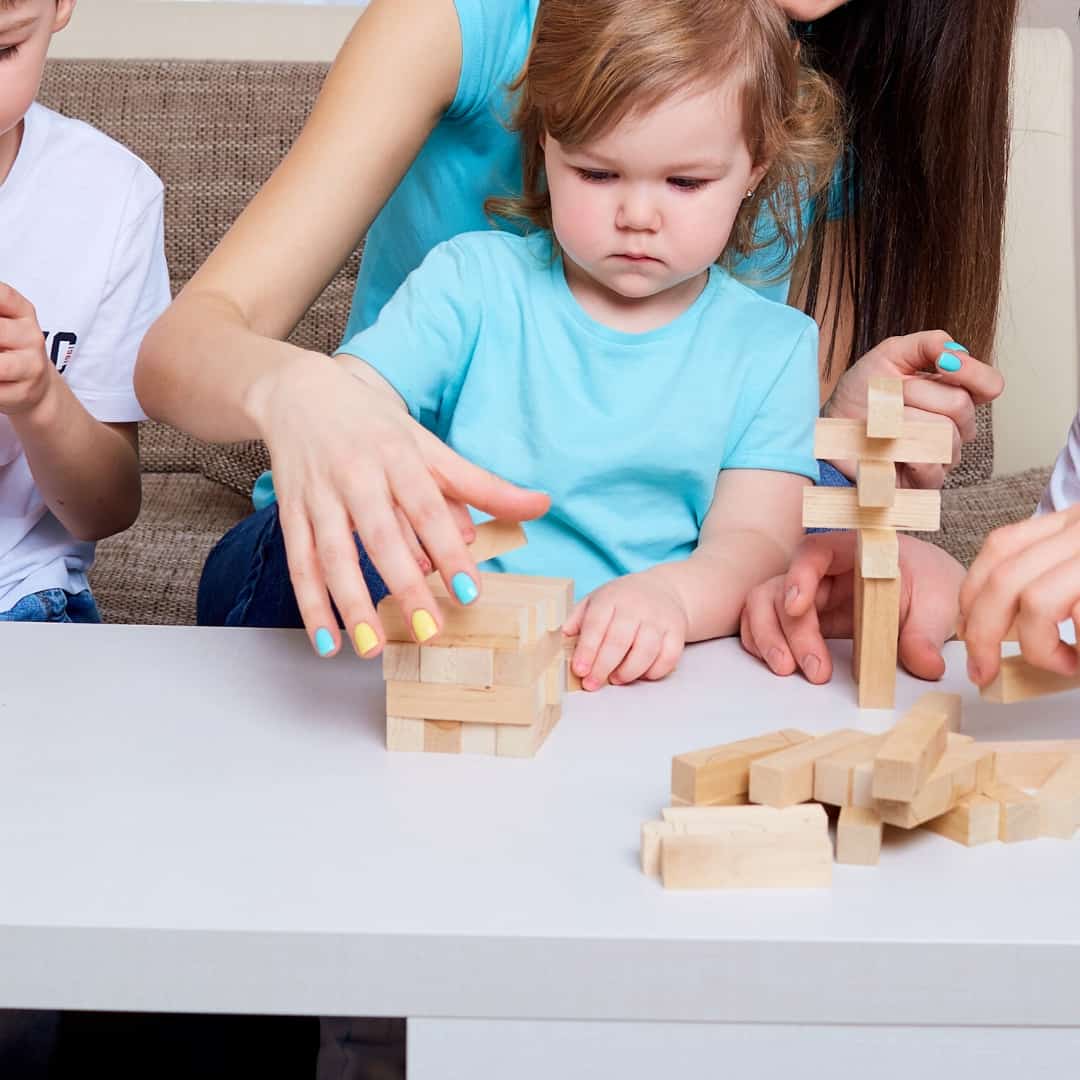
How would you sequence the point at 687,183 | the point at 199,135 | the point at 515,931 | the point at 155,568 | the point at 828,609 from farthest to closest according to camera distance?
the point at 199,135, the point at 155,568, the point at 687,183, the point at 828,609, the point at 515,931

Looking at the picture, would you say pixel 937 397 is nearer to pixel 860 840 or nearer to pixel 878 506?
pixel 878 506

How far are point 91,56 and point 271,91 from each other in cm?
44

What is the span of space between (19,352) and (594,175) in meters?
0.44

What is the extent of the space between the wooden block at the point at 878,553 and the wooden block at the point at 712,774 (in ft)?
0.58

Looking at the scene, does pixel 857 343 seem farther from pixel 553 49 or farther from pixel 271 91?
pixel 271 91

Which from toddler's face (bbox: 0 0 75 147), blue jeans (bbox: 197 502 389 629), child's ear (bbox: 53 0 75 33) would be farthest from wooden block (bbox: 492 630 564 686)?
child's ear (bbox: 53 0 75 33)

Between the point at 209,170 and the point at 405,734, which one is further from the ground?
the point at 209,170

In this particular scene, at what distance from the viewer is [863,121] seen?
133 cm

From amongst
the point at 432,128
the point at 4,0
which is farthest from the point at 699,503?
the point at 4,0

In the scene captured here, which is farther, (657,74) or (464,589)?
(657,74)

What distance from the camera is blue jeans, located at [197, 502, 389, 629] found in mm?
1109

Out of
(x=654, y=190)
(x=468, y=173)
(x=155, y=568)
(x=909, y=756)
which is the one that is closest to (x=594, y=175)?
(x=654, y=190)

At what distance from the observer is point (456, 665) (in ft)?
2.31

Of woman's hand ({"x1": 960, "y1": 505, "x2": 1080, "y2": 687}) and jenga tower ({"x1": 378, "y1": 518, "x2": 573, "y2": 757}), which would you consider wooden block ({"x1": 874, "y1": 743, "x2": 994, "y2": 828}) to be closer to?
woman's hand ({"x1": 960, "y1": 505, "x2": 1080, "y2": 687})
